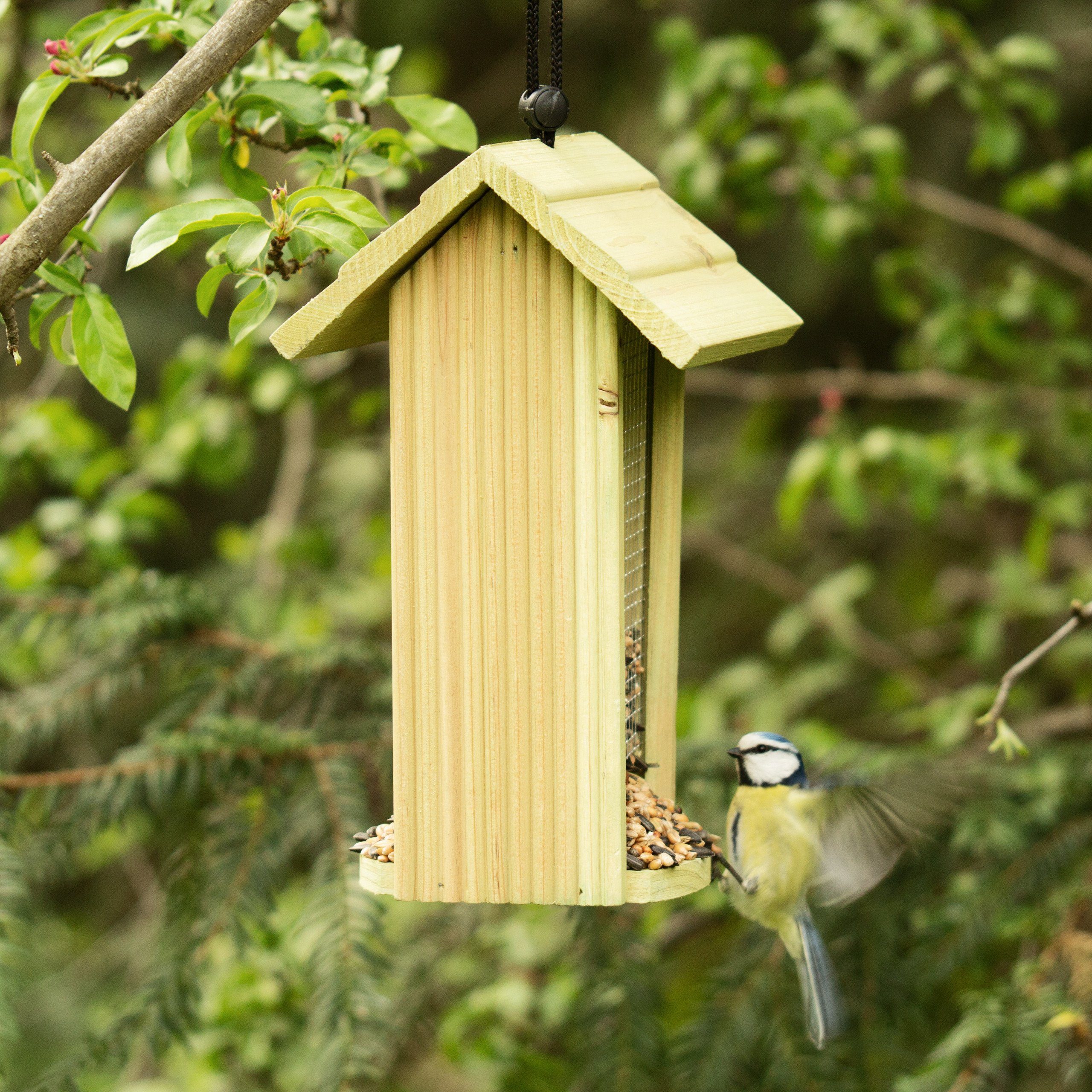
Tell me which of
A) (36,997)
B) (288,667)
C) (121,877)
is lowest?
(121,877)

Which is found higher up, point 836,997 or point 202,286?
point 202,286

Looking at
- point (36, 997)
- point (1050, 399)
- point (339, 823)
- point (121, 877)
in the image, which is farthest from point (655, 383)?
point (121, 877)

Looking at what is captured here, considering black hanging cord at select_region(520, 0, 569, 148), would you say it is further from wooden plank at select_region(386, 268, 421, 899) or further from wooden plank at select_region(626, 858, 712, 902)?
wooden plank at select_region(626, 858, 712, 902)

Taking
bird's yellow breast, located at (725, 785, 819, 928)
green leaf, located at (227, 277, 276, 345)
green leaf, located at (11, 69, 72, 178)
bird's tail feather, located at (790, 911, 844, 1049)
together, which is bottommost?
bird's tail feather, located at (790, 911, 844, 1049)

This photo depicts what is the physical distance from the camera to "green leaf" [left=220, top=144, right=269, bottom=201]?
171 cm

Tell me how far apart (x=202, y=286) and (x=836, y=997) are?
1.63 metres

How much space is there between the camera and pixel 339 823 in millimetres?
2225

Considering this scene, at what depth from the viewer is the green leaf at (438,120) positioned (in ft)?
5.72

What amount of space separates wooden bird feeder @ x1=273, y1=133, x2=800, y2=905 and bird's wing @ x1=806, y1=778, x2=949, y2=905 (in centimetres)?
35

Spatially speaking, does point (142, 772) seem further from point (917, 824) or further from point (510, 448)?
point (917, 824)

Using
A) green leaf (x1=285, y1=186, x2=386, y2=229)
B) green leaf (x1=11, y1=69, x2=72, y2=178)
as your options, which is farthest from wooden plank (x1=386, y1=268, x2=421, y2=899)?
green leaf (x1=11, y1=69, x2=72, y2=178)

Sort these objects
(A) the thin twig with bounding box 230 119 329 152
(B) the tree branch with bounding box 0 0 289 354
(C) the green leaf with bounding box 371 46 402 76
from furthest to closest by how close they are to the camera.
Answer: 1. (C) the green leaf with bounding box 371 46 402 76
2. (A) the thin twig with bounding box 230 119 329 152
3. (B) the tree branch with bounding box 0 0 289 354

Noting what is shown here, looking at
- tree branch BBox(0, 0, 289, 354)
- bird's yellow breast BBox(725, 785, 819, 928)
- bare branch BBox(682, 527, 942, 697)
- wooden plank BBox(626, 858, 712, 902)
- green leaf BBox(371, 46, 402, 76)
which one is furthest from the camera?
bare branch BBox(682, 527, 942, 697)

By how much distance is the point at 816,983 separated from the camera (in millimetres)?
2074
